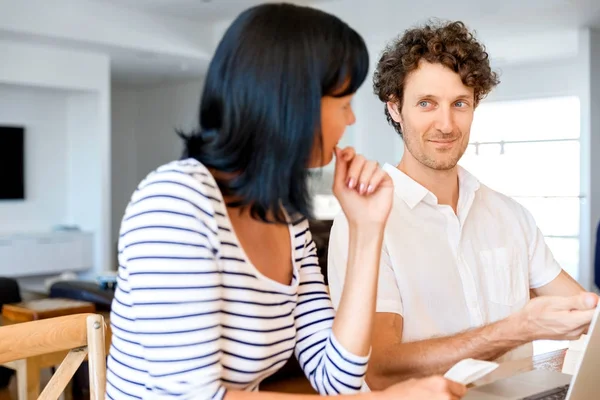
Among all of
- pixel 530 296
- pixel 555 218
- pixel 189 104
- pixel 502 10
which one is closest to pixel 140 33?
pixel 189 104

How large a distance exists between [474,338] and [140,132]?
29.8 ft

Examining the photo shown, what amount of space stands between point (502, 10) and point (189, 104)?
4472mm

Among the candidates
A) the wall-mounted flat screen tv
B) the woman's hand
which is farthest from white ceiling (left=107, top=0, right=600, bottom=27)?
the woman's hand

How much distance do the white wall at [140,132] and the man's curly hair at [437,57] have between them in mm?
8009

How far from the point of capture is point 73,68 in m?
7.32

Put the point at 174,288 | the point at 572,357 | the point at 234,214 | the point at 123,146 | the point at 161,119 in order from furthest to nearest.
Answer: the point at 123,146, the point at 161,119, the point at 572,357, the point at 234,214, the point at 174,288

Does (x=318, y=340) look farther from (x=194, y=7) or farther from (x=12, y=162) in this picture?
(x=12, y=162)

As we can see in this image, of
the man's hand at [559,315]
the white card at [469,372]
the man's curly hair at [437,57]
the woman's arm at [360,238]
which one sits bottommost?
the white card at [469,372]

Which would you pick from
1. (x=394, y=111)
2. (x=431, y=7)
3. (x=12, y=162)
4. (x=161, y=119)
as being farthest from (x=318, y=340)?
(x=161, y=119)

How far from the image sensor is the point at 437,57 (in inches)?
64.2

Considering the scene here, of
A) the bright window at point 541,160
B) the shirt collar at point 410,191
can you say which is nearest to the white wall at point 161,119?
the bright window at point 541,160

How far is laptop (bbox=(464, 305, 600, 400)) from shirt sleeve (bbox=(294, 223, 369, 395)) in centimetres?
20

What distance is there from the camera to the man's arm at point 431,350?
4.20 ft

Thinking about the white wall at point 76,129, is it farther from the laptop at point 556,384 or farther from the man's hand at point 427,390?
the man's hand at point 427,390
